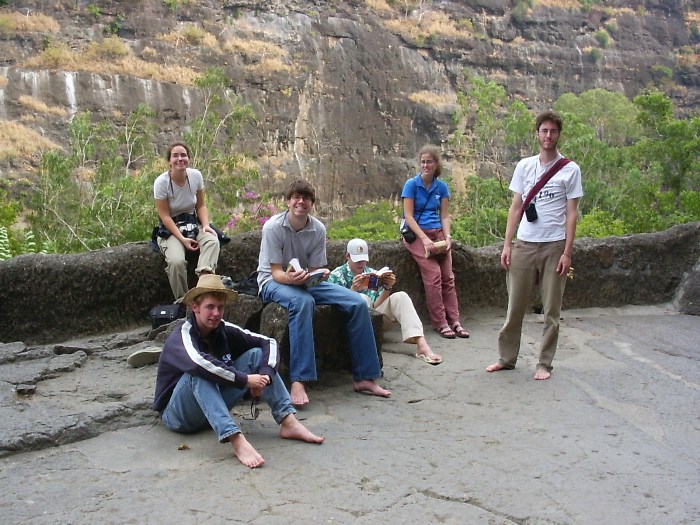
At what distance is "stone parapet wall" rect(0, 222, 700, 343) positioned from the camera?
6.36 m

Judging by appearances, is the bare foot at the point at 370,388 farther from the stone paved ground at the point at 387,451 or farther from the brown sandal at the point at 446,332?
the brown sandal at the point at 446,332

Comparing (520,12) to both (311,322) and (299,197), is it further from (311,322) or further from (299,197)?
(311,322)

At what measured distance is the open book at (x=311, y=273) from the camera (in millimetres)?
4984

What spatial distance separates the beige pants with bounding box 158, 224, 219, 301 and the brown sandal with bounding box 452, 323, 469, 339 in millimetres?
2189

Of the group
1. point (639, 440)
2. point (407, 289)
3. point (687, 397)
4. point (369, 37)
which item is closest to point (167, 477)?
point (639, 440)

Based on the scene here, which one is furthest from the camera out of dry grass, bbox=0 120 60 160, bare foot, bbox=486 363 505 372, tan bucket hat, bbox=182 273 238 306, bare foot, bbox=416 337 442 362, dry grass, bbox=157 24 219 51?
dry grass, bbox=157 24 219 51

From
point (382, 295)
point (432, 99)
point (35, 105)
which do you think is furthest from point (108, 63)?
point (382, 295)

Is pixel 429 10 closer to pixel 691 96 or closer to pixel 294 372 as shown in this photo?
pixel 691 96

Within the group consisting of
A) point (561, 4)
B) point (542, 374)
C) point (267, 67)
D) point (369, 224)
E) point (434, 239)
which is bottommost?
point (369, 224)

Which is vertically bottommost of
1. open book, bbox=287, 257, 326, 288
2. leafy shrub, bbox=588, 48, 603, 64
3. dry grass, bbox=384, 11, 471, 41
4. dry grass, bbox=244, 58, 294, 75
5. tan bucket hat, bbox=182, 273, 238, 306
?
open book, bbox=287, 257, 326, 288

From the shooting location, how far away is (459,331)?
6828 mm

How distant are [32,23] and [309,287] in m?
39.9

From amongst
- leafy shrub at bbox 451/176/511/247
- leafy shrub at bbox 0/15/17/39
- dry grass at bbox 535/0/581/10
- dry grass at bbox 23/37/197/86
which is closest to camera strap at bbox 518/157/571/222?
leafy shrub at bbox 451/176/511/247

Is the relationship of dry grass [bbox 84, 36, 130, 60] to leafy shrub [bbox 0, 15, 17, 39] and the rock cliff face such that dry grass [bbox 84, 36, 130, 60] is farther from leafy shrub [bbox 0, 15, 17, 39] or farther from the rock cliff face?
leafy shrub [bbox 0, 15, 17, 39]
